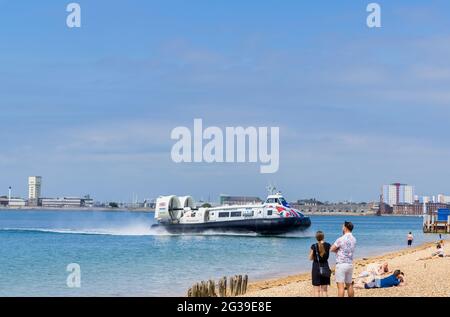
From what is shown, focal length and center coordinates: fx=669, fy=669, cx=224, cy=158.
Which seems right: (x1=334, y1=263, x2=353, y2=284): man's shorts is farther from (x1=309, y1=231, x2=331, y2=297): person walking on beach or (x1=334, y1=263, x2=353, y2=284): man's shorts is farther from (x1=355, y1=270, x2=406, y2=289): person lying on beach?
(x1=355, y1=270, x2=406, y2=289): person lying on beach

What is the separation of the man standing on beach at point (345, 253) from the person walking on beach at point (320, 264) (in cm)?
38

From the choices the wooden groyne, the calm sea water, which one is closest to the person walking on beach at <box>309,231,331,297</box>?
the wooden groyne

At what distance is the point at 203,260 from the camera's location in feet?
154

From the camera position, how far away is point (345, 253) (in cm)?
1407

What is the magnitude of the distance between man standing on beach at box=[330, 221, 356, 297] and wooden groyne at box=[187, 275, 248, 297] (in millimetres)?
7344

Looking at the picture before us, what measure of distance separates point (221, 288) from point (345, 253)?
900 cm

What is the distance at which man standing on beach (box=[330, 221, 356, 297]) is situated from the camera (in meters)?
14.0

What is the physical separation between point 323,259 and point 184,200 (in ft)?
214

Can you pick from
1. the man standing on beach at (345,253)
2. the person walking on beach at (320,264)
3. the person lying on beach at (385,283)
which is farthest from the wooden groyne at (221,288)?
the man standing on beach at (345,253)

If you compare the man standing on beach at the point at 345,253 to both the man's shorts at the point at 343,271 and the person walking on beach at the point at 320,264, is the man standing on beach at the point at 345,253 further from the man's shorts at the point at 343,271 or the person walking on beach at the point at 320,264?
the person walking on beach at the point at 320,264

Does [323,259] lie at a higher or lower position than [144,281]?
higher

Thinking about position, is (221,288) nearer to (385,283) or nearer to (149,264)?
(385,283)
